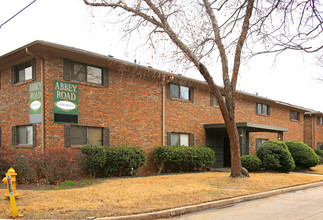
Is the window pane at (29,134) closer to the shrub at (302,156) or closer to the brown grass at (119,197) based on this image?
the brown grass at (119,197)

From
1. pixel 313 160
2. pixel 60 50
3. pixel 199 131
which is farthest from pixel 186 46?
pixel 313 160

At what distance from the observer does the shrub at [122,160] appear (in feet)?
43.9

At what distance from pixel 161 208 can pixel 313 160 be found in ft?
51.2

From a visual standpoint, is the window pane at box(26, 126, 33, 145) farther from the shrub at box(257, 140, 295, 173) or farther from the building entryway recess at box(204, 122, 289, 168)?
the shrub at box(257, 140, 295, 173)

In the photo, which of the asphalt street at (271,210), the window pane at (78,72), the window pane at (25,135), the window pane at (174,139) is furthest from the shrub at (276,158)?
the window pane at (25,135)

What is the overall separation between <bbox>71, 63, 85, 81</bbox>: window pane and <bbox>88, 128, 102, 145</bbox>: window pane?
233 cm

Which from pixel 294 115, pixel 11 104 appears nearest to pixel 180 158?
pixel 11 104

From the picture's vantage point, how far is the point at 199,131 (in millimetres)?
19875

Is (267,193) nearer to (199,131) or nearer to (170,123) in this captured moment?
(170,123)

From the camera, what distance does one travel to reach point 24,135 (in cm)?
1427

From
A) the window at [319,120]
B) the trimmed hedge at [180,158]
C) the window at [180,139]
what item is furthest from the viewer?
the window at [319,120]

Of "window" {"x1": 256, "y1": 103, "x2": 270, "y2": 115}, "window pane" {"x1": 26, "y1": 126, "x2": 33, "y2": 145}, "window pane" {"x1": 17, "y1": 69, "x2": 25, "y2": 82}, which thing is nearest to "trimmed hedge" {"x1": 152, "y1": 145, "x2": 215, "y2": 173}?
"window pane" {"x1": 26, "y1": 126, "x2": 33, "y2": 145}

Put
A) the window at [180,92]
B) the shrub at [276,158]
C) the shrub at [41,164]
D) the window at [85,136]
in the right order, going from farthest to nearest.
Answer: the window at [180,92] → the shrub at [276,158] → the window at [85,136] → the shrub at [41,164]

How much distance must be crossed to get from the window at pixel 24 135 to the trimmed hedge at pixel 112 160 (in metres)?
2.26
